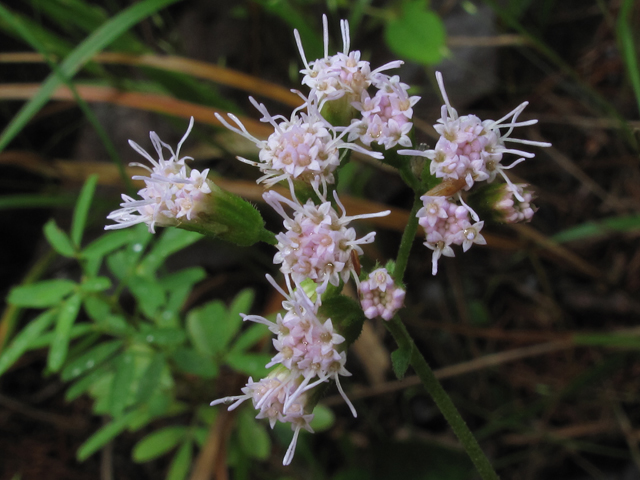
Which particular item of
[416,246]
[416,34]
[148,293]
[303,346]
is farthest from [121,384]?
[416,34]

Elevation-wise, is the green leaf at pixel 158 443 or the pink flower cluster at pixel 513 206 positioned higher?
the pink flower cluster at pixel 513 206

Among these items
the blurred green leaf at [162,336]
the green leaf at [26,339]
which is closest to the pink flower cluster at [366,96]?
the blurred green leaf at [162,336]

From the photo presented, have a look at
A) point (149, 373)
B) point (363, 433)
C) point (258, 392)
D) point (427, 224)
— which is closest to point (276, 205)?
point (427, 224)

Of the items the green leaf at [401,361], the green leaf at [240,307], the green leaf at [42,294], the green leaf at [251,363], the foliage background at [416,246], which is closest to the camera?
the green leaf at [401,361]

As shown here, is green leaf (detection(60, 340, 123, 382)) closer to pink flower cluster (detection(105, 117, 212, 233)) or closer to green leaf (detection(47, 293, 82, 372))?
green leaf (detection(47, 293, 82, 372))

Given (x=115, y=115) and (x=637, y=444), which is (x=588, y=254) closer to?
(x=637, y=444)

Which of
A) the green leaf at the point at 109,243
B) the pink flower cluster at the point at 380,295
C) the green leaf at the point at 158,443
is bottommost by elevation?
the green leaf at the point at 158,443

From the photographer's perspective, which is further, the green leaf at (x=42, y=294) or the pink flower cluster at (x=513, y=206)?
the green leaf at (x=42, y=294)

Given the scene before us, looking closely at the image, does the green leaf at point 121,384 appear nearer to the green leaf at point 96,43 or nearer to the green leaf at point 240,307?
the green leaf at point 240,307
